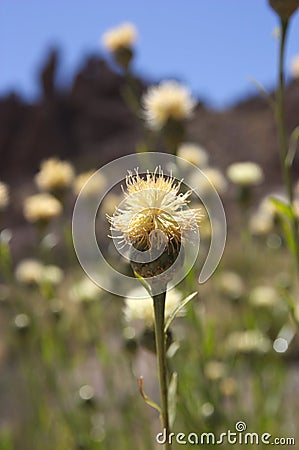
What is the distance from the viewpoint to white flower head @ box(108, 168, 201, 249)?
19.3 inches

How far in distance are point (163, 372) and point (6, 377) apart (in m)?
3.17

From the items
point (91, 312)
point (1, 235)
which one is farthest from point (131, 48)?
point (91, 312)

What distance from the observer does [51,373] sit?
1496mm

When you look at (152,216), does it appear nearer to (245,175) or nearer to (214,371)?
(214,371)

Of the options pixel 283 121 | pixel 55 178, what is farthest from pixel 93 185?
pixel 283 121

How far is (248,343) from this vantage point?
1.37m

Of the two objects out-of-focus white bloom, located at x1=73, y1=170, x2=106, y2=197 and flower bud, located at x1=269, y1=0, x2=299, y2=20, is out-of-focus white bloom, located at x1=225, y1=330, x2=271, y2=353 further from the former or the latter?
flower bud, located at x1=269, y1=0, x2=299, y2=20

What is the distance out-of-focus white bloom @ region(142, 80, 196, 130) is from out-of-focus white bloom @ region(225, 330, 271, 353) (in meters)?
0.51

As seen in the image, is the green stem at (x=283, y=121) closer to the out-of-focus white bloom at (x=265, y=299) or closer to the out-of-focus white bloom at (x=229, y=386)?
the out-of-focus white bloom at (x=229, y=386)

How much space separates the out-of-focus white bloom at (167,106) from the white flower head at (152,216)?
2.15 feet

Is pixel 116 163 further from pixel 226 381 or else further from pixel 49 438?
pixel 49 438

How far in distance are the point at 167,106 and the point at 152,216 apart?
0.71 meters

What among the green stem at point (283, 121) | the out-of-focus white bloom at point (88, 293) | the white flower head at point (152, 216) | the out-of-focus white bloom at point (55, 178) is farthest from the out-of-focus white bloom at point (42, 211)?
the white flower head at point (152, 216)

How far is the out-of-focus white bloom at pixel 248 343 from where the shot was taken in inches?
53.2
